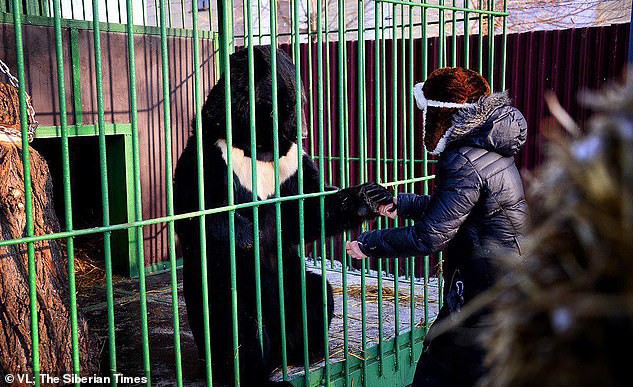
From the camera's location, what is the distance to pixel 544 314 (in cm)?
88

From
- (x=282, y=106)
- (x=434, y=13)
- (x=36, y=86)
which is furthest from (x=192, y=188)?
(x=434, y=13)

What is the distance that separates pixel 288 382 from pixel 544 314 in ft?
9.05

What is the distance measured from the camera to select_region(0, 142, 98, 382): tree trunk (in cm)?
308

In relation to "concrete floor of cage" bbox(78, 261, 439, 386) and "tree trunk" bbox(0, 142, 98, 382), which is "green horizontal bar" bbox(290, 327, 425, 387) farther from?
"tree trunk" bbox(0, 142, 98, 382)

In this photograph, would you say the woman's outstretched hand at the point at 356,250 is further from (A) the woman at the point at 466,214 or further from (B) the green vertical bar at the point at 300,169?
(B) the green vertical bar at the point at 300,169

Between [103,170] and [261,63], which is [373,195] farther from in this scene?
[103,170]

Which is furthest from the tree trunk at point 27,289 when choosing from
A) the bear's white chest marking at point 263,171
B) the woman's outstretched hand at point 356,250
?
the woman's outstretched hand at point 356,250

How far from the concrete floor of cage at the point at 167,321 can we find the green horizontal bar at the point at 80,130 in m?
1.32

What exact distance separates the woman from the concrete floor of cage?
106 cm

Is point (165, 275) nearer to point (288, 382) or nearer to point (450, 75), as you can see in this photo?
point (288, 382)

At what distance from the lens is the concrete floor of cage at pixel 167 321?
3.86 meters

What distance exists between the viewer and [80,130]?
575 cm

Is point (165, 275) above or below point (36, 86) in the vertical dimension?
below

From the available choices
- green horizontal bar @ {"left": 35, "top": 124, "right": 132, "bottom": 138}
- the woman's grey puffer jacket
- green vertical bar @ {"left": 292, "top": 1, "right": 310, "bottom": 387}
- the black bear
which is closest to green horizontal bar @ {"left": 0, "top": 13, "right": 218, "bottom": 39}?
green horizontal bar @ {"left": 35, "top": 124, "right": 132, "bottom": 138}
